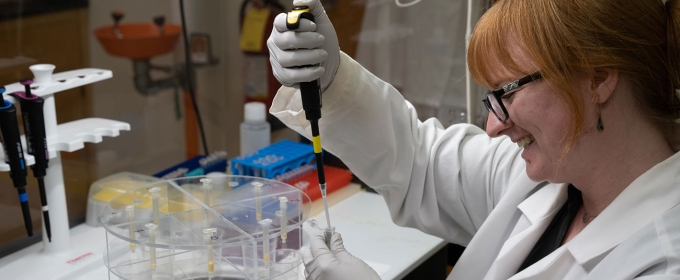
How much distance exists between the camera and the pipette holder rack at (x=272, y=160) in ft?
5.98

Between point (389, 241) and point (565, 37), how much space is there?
0.71 metres

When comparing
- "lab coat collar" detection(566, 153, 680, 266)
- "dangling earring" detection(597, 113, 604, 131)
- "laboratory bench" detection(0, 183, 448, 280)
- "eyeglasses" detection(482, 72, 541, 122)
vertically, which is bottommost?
"laboratory bench" detection(0, 183, 448, 280)

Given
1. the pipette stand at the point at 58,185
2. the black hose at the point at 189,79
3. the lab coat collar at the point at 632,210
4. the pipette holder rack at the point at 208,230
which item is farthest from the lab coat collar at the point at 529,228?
the black hose at the point at 189,79

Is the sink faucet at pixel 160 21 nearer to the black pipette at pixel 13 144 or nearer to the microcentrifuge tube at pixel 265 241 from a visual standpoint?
the black pipette at pixel 13 144

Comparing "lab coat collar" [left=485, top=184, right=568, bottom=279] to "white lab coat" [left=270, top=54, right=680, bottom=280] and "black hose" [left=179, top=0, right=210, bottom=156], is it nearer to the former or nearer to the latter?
"white lab coat" [left=270, top=54, right=680, bottom=280]

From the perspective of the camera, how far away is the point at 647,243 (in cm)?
113

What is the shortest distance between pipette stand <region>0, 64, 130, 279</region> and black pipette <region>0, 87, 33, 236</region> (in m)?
0.02

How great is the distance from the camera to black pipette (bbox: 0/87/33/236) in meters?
1.38

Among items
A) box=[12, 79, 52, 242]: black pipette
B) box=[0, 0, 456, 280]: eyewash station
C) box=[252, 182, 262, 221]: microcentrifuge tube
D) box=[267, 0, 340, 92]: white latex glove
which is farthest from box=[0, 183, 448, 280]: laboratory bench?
box=[267, 0, 340, 92]: white latex glove

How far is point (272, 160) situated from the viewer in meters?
1.86

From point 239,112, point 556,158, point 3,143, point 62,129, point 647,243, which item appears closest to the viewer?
point 647,243

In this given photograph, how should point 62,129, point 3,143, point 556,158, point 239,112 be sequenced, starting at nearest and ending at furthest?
point 556,158 → point 3,143 → point 62,129 → point 239,112

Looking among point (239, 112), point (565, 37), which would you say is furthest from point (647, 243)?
point (239, 112)

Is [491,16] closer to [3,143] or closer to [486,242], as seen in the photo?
[486,242]
